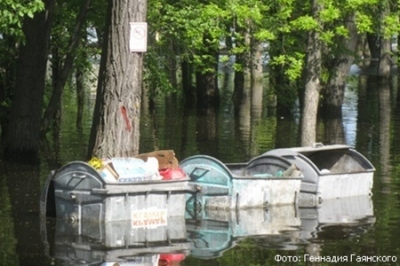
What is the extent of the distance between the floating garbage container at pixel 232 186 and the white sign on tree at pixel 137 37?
190 centimetres

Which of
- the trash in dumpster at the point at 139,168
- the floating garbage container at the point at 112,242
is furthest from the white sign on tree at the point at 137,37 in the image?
the floating garbage container at the point at 112,242

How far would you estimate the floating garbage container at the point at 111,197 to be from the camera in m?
15.8

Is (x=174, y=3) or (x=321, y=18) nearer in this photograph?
(x=321, y=18)

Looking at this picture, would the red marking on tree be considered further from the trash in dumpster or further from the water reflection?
the water reflection

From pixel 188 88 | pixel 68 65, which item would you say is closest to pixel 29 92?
pixel 68 65

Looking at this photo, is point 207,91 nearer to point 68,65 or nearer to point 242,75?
point 242,75

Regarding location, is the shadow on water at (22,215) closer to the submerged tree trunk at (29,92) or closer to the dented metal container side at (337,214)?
the submerged tree trunk at (29,92)

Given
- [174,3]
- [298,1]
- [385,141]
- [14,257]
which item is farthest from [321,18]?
[14,257]

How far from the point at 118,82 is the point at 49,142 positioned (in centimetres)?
1296

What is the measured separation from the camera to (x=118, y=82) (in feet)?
59.0

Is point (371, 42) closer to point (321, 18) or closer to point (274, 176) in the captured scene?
point (321, 18)

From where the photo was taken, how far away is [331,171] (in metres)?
20.4

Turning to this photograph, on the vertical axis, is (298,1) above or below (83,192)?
above

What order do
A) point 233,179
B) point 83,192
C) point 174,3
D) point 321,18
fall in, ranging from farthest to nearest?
point 174,3 < point 321,18 < point 233,179 < point 83,192
